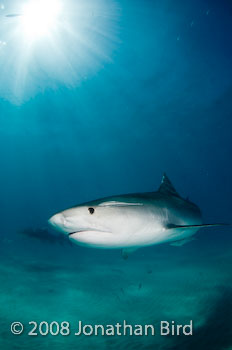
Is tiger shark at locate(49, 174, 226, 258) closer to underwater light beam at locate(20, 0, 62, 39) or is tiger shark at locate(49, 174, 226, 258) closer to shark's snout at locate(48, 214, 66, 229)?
shark's snout at locate(48, 214, 66, 229)

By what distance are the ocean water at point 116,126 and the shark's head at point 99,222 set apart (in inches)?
129

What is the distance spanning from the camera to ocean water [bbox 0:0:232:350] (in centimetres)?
564

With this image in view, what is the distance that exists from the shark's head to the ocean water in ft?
10.7

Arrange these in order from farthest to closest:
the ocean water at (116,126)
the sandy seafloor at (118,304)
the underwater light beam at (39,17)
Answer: the underwater light beam at (39,17)
the ocean water at (116,126)
the sandy seafloor at (118,304)

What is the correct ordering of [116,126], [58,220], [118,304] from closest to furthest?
[58,220]
[118,304]
[116,126]

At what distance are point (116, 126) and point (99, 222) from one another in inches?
1250

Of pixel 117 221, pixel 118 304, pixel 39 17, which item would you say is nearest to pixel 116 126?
pixel 39 17

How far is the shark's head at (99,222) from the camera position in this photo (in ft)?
7.29

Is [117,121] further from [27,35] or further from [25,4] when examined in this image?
A: [25,4]

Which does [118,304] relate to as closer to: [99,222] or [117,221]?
[117,221]

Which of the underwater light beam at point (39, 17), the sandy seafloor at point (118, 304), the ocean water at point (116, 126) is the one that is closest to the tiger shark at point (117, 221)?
the sandy seafloor at point (118, 304)

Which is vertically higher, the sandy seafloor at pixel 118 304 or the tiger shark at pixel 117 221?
the tiger shark at pixel 117 221

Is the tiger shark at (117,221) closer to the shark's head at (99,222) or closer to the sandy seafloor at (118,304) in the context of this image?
the shark's head at (99,222)

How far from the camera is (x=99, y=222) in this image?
234cm
